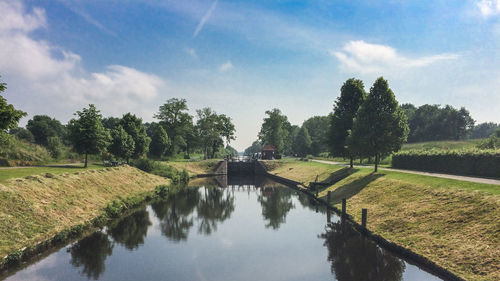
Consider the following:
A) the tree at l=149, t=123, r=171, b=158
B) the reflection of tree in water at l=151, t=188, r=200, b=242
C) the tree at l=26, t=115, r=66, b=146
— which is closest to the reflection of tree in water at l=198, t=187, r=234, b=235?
the reflection of tree in water at l=151, t=188, r=200, b=242

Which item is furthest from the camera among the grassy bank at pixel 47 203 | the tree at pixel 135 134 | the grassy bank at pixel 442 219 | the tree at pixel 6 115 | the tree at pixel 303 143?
the tree at pixel 303 143

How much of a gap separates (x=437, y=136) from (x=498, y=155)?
112318 millimetres

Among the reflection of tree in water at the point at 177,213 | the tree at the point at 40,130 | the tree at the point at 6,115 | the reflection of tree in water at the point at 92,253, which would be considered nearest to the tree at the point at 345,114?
the reflection of tree in water at the point at 177,213

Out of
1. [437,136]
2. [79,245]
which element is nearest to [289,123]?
[437,136]

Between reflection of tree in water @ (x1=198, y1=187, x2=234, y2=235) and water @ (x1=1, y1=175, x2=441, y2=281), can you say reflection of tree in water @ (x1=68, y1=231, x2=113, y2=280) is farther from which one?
reflection of tree in water @ (x1=198, y1=187, x2=234, y2=235)

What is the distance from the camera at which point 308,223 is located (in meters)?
27.4

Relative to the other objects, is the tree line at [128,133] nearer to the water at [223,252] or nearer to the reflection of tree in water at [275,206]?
the water at [223,252]

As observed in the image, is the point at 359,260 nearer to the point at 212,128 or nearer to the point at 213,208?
the point at 213,208

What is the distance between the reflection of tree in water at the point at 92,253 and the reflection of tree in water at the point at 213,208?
7923mm

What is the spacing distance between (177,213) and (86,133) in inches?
797

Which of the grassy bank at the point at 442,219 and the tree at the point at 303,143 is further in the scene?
the tree at the point at 303,143

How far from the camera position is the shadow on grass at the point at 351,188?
1265 inches

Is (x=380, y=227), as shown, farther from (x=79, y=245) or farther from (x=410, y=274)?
(x=79, y=245)

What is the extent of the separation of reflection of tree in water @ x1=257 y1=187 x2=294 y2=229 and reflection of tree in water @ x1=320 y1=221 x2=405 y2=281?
7278 mm
